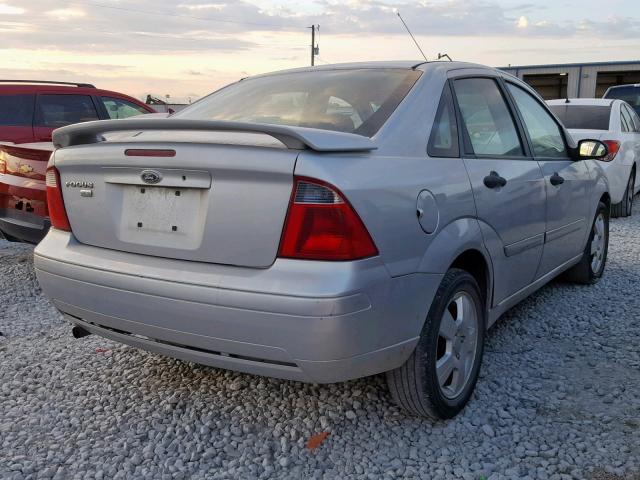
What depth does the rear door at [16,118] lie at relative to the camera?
6.61 metres

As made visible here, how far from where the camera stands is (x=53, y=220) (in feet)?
9.57

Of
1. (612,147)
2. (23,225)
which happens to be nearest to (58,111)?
(23,225)

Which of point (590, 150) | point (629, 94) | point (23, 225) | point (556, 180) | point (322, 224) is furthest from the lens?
point (629, 94)

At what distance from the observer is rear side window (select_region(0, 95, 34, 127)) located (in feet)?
21.9

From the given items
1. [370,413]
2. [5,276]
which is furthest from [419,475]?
[5,276]

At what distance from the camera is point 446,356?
2.80 meters

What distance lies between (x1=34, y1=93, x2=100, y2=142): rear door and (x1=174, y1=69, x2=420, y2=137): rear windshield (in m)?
3.99

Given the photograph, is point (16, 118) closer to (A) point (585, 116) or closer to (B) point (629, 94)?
(A) point (585, 116)

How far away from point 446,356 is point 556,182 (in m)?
1.62

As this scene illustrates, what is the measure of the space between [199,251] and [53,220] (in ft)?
3.12

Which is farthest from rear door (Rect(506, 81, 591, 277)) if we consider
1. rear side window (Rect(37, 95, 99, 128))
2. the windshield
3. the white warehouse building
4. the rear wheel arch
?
the white warehouse building

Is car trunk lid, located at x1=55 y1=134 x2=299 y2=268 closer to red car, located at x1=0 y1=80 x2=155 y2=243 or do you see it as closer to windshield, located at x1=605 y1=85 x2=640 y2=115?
red car, located at x1=0 y1=80 x2=155 y2=243

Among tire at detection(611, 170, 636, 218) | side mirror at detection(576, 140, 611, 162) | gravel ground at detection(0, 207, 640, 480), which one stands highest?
side mirror at detection(576, 140, 611, 162)

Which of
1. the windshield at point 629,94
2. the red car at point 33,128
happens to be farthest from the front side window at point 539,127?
the windshield at point 629,94
